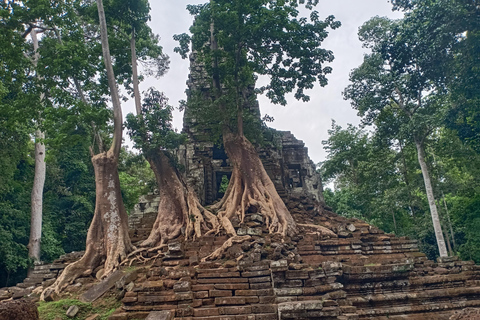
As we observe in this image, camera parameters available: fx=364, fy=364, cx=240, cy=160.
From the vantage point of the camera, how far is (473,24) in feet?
32.7

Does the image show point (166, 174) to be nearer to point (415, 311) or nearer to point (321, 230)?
point (321, 230)

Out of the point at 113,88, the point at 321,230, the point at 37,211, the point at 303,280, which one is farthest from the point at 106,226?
the point at 37,211

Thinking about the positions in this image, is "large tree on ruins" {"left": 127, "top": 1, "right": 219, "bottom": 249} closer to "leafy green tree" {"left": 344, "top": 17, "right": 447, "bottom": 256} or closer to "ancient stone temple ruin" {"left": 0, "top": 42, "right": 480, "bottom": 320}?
"ancient stone temple ruin" {"left": 0, "top": 42, "right": 480, "bottom": 320}

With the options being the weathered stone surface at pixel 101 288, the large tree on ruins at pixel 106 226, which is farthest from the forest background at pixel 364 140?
the weathered stone surface at pixel 101 288

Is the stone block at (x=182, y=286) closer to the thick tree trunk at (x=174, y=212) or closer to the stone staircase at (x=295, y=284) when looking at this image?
the stone staircase at (x=295, y=284)

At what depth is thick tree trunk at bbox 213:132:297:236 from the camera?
29.5ft

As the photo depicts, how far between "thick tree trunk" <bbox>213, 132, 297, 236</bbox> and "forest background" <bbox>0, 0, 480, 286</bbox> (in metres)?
2.74

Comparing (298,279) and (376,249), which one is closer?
(298,279)

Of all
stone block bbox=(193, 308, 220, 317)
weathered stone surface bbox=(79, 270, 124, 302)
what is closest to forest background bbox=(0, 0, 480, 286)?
weathered stone surface bbox=(79, 270, 124, 302)

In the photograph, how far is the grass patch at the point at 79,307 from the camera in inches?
225

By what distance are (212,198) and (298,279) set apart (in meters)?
6.90

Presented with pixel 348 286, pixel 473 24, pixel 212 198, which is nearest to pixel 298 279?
pixel 348 286

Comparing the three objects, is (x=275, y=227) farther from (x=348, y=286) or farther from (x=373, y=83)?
(x=373, y=83)

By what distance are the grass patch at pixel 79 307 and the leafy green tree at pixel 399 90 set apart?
10.1m
